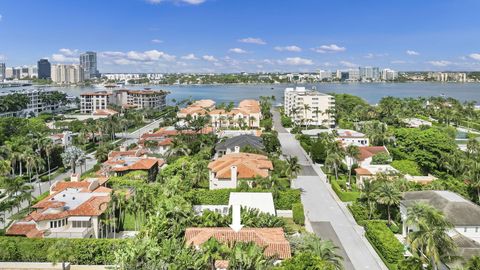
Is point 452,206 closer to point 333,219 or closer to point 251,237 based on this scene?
point 333,219

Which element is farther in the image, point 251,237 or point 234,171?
point 234,171

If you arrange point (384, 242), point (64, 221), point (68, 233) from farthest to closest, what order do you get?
point (64, 221), point (68, 233), point (384, 242)

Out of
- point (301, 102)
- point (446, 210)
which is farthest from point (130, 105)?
point (446, 210)

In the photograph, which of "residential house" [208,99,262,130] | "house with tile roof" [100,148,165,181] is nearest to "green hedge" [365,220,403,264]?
"house with tile roof" [100,148,165,181]

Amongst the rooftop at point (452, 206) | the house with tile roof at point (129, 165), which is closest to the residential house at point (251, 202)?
the rooftop at point (452, 206)

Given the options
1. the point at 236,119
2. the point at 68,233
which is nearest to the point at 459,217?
the point at 68,233

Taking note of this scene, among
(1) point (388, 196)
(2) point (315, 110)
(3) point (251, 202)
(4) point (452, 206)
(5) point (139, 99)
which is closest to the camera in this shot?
(4) point (452, 206)
